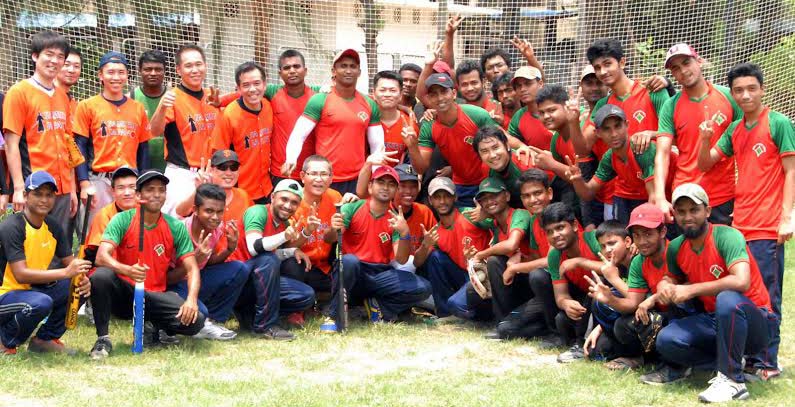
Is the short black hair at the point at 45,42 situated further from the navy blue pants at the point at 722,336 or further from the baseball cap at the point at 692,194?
the navy blue pants at the point at 722,336

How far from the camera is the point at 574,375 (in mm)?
5922

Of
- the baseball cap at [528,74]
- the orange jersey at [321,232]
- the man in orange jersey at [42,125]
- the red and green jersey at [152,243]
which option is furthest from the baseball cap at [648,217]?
the man in orange jersey at [42,125]

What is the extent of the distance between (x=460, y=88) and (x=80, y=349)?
407cm

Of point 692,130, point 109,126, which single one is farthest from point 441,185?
point 109,126

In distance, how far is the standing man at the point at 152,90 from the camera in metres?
7.79

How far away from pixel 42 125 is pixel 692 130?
4.93 m

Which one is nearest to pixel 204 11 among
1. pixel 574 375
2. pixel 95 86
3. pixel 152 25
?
pixel 152 25

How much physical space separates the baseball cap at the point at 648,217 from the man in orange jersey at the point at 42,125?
4250 mm

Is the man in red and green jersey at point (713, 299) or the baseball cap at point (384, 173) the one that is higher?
the baseball cap at point (384, 173)

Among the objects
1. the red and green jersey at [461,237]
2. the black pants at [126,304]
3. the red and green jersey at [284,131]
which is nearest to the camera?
the black pants at [126,304]

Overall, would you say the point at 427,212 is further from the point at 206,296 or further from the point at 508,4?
the point at 508,4

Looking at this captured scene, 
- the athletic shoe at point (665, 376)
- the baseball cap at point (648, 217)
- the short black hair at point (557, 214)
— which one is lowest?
the athletic shoe at point (665, 376)

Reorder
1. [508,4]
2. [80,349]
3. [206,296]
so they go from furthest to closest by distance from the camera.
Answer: [508,4]
[206,296]
[80,349]

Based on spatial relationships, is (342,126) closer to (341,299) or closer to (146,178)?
(341,299)
